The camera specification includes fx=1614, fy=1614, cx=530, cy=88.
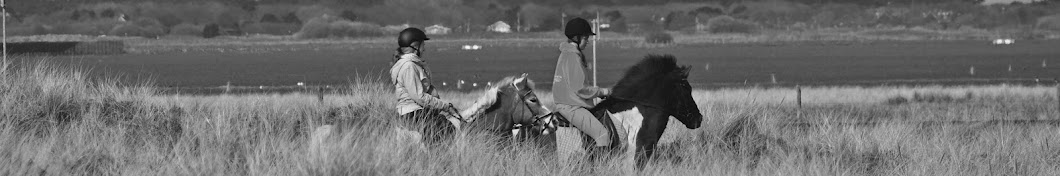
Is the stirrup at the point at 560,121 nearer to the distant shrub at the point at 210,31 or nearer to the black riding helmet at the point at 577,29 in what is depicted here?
the black riding helmet at the point at 577,29

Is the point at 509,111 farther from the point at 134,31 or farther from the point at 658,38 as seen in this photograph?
the point at 134,31

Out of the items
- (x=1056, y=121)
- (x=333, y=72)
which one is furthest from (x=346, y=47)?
(x=1056, y=121)

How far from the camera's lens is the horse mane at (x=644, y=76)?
9.12 m

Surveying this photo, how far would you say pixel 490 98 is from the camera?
9.44 meters

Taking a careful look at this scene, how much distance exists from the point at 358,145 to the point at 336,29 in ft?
595

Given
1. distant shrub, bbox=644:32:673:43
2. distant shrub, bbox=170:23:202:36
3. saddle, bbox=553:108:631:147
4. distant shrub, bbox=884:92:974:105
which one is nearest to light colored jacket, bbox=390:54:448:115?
saddle, bbox=553:108:631:147

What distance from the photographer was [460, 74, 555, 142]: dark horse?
371 inches

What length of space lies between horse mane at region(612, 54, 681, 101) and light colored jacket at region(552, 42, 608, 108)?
0.71 ft

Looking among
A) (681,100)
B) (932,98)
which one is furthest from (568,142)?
(932,98)

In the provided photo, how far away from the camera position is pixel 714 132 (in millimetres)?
11977

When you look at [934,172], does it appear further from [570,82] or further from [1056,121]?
[1056,121]

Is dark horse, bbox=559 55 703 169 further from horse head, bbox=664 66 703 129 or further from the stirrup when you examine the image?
the stirrup

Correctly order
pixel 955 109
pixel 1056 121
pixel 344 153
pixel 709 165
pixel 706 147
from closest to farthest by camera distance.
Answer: pixel 344 153 → pixel 709 165 → pixel 706 147 → pixel 1056 121 → pixel 955 109

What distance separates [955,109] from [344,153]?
71.0 feet
